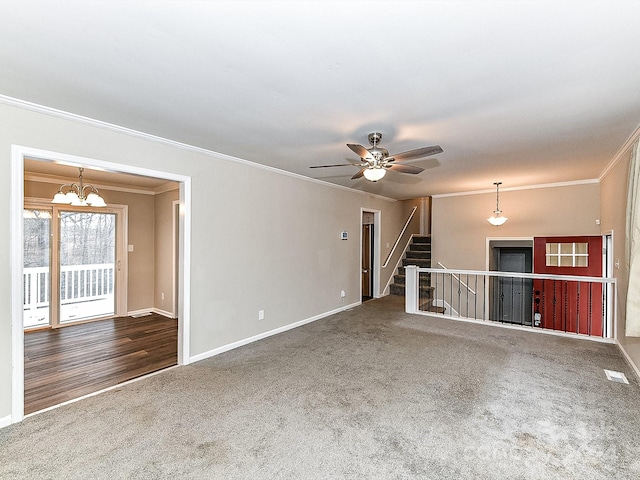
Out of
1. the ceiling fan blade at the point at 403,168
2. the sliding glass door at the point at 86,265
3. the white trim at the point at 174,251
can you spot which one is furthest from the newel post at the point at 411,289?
the sliding glass door at the point at 86,265

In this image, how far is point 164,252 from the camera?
6.11 metres

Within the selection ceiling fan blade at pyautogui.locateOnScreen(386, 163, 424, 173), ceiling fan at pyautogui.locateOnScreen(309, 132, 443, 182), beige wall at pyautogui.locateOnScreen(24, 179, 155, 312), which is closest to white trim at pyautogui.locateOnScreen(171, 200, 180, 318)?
beige wall at pyautogui.locateOnScreen(24, 179, 155, 312)

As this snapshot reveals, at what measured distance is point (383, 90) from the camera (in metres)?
2.21

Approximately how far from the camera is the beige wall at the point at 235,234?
251 cm

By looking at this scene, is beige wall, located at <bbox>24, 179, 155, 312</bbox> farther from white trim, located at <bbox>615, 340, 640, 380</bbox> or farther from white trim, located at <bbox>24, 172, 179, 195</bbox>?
white trim, located at <bbox>615, 340, 640, 380</bbox>

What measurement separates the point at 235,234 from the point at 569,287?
588cm

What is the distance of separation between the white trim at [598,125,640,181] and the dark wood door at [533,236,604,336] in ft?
4.39

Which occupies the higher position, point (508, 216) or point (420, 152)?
point (420, 152)

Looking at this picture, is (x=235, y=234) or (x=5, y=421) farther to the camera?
(x=235, y=234)

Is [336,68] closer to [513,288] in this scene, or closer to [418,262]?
[418,262]

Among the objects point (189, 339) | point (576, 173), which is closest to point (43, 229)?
point (189, 339)

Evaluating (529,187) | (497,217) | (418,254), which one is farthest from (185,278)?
(529,187)

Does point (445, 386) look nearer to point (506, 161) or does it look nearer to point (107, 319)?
point (506, 161)

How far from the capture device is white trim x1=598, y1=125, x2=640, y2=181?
306cm
